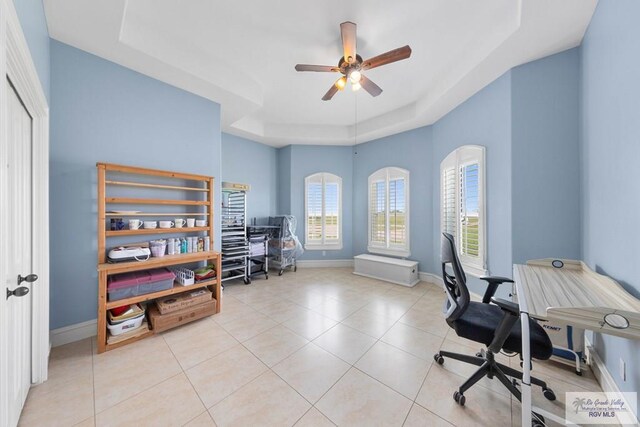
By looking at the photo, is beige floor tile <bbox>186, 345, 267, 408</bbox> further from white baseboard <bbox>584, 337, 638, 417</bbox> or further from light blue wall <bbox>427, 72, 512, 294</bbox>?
light blue wall <bbox>427, 72, 512, 294</bbox>

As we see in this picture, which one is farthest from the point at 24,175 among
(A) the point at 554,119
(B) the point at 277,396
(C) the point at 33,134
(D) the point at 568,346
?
(A) the point at 554,119

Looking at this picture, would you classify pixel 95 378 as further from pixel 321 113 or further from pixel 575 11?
pixel 575 11

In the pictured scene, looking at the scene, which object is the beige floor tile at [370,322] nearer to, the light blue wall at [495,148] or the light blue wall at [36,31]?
the light blue wall at [495,148]

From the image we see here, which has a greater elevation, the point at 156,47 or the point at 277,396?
the point at 156,47

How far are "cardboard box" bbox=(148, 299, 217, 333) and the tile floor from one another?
9 centimetres

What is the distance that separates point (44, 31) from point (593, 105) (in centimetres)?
458

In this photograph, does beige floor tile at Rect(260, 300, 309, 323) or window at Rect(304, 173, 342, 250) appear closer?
beige floor tile at Rect(260, 300, 309, 323)

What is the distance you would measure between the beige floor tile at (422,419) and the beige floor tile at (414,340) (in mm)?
596

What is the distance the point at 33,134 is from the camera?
1.70 meters

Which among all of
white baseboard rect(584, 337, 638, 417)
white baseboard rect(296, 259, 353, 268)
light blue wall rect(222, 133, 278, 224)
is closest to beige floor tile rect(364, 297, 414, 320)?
white baseboard rect(584, 337, 638, 417)

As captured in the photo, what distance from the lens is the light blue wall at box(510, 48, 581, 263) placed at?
221 cm

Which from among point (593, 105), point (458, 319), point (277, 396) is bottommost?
point (277, 396)

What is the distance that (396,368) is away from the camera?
6.15 feet

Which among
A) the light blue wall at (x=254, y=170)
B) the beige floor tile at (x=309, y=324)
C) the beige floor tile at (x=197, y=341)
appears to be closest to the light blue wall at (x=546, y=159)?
the beige floor tile at (x=309, y=324)
